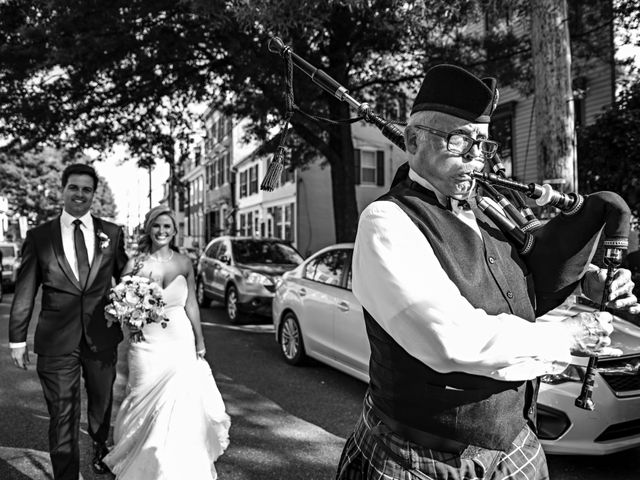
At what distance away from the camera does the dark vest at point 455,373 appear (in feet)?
5.17

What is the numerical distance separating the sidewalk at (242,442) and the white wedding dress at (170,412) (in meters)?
0.39

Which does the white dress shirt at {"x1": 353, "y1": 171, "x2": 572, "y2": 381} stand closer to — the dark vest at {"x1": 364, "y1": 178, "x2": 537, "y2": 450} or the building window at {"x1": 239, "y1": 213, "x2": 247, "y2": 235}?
the dark vest at {"x1": 364, "y1": 178, "x2": 537, "y2": 450}

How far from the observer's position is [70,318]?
3717 millimetres

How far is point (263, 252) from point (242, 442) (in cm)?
754

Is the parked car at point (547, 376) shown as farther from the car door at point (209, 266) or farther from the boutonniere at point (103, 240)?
the car door at point (209, 266)

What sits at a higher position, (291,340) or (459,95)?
(459,95)

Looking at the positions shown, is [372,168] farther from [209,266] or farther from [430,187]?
[430,187]

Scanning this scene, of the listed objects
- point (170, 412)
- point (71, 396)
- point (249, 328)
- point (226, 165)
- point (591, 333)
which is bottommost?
point (249, 328)

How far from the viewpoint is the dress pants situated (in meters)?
3.53

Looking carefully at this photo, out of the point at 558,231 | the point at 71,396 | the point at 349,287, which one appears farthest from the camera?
the point at 349,287

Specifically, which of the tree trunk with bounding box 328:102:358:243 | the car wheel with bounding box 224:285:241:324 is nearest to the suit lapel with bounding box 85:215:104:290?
the car wheel with bounding box 224:285:241:324

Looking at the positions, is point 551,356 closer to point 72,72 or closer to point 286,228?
point 72,72

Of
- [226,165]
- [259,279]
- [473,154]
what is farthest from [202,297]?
[226,165]

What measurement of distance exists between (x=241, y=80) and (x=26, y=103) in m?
4.64
